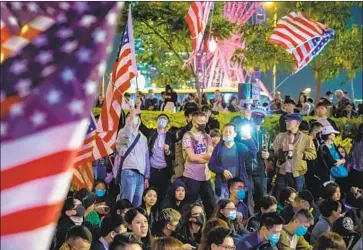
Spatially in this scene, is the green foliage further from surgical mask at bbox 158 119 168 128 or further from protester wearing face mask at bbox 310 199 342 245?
protester wearing face mask at bbox 310 199 342 245

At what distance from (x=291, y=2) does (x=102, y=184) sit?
469 inches

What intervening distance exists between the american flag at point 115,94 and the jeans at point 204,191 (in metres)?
1.34

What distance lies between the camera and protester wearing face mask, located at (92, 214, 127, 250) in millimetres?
7043

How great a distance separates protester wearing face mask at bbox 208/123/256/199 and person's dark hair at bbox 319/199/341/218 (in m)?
1.26

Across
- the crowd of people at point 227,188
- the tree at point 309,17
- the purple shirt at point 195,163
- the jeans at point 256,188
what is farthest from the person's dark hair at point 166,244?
the tree at point 309,17

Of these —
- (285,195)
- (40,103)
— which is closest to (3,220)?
(40,103)

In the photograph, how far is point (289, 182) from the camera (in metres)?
11.2

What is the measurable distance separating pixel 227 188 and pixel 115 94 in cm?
202

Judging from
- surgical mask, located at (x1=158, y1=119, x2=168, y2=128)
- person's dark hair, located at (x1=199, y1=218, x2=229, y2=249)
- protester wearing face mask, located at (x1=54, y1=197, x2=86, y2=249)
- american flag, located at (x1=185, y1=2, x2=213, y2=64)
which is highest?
american flag, located at (x1=185, y1=2, x2=213, y2=64)

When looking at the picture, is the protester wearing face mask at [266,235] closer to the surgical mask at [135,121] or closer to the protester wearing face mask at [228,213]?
the protester wearing face mask at [228,213]

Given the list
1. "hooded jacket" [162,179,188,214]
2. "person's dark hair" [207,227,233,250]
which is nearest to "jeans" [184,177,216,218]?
"hooded jacket" [162,179,188,214]

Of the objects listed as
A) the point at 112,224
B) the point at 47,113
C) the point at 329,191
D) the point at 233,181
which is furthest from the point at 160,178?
the point at 47,113

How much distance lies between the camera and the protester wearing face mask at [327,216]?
894cm

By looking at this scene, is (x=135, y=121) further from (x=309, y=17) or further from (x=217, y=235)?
(x=309, y=17)
